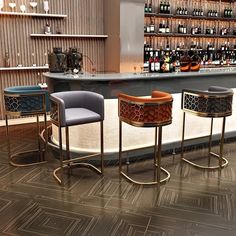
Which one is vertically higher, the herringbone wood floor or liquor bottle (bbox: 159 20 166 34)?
liquor bottle (bbox: 159 20 166 34)

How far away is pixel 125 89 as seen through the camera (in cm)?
366

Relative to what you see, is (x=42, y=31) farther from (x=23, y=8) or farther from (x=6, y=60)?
(x=6, y=60)

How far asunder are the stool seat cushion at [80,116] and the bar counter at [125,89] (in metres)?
0.41

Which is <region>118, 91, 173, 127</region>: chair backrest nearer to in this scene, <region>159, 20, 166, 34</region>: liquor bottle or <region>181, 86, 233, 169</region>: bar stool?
<region>181, 86, 233, 169</region>: bar stool

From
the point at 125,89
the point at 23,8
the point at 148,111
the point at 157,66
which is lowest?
the point at 148,111

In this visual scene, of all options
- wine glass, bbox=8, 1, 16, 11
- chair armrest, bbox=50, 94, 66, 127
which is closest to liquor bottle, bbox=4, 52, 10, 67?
wine glass, bbox=8, 1, 16, 11

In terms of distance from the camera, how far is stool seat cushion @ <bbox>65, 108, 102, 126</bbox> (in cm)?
303

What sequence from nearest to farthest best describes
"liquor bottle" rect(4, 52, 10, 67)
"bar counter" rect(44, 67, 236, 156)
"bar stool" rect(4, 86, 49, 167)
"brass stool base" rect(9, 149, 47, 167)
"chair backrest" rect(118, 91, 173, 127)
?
"chair backrest" rect(118, 91, 173, 127) < "bar stool" rect(4, 86, 49, 167) < "bar counter" rect(44, 67, 236, 156) < "brass stool base" rect(9, 149, 47, 167) < "liquor bottle" rect(4, 52, 10, 67)

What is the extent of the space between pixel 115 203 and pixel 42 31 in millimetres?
4300

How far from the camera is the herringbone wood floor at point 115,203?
244 cm

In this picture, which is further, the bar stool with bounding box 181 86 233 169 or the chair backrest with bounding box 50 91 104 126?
the bar stool with bounding box 181 86 233 169

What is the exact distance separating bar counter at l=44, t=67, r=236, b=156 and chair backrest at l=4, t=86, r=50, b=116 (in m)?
0.34

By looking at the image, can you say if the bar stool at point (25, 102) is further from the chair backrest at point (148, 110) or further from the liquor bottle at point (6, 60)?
the liquor bottle at point (6, 60)

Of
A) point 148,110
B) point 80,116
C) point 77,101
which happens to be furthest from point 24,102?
point 148,110
